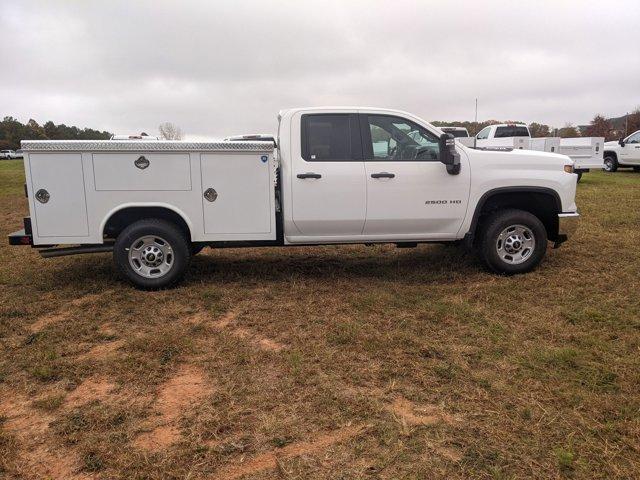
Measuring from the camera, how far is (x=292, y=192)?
17.7ft

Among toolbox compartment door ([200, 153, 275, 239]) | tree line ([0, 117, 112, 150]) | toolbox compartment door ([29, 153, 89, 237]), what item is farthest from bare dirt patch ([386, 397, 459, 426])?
tree line ([0, 117, 112, 150])

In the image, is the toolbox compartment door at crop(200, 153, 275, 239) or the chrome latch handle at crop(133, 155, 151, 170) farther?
the toolbox compartment door at crop(200, 153, 275, 239)

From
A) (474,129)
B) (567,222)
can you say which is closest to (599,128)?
(474,129)

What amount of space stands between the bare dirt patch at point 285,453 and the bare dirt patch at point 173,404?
1.45 ft

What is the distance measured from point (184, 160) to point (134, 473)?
135 inches

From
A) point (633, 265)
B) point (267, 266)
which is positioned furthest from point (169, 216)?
point (633, 265)

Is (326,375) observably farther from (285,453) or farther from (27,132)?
(27,132)

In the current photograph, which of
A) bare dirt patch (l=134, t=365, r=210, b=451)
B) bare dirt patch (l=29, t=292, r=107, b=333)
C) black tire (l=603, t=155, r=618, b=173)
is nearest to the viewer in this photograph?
bare dirt patch (l=134, t=365, r=210, b=451)

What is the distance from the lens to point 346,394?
128 inches

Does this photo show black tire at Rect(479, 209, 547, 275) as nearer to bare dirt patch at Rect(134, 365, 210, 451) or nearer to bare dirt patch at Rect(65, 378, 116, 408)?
bare dirt patch at Rect(134, 365, 210, 451)

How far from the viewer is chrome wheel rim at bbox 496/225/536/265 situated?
5852 mm

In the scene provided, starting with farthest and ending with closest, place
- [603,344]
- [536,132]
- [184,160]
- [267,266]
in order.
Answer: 1. [536,132]
2. [267,266]
3. [184,160]
4. [603,344]

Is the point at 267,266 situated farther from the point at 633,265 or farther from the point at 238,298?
the point at 633,265

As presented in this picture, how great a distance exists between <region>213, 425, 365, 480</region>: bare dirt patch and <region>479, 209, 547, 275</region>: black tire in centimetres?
350
